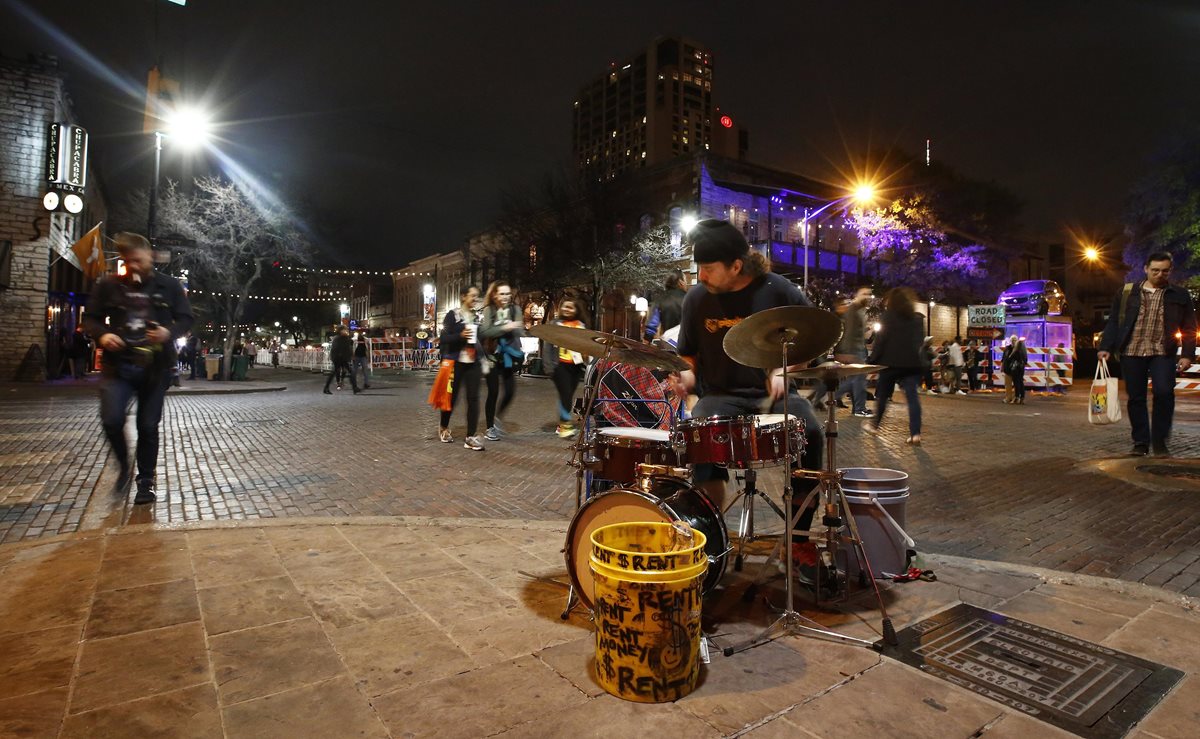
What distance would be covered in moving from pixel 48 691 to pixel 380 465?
478 cm

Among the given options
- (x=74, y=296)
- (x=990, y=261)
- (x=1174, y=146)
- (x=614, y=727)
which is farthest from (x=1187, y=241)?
(x=74, y=296)

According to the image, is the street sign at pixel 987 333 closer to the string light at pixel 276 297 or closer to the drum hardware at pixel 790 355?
the drum hardware at pixel 790 355

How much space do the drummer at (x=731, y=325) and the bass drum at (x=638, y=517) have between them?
0.55 meters

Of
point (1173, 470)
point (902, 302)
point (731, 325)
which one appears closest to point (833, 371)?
point (731, 325)

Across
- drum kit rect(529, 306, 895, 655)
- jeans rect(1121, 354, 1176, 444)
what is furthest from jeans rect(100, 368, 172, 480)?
jeans rect(1121, 354, 1176, 444)

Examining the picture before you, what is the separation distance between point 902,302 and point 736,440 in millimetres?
6764

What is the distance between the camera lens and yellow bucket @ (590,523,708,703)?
2.17 meters

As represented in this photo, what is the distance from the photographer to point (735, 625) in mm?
2943

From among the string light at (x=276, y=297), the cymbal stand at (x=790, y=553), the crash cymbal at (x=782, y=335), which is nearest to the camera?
the crash cymbal at (x=782, y=335)

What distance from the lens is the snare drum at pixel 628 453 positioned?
302cm

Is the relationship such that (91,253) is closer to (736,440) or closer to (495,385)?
(495,385)

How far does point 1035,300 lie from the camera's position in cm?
2438

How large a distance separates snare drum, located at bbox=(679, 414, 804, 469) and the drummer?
1.63 feet

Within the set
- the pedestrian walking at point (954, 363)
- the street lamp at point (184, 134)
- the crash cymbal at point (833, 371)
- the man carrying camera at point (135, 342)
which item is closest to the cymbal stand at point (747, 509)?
the crash cymbal at point (833, 371)
